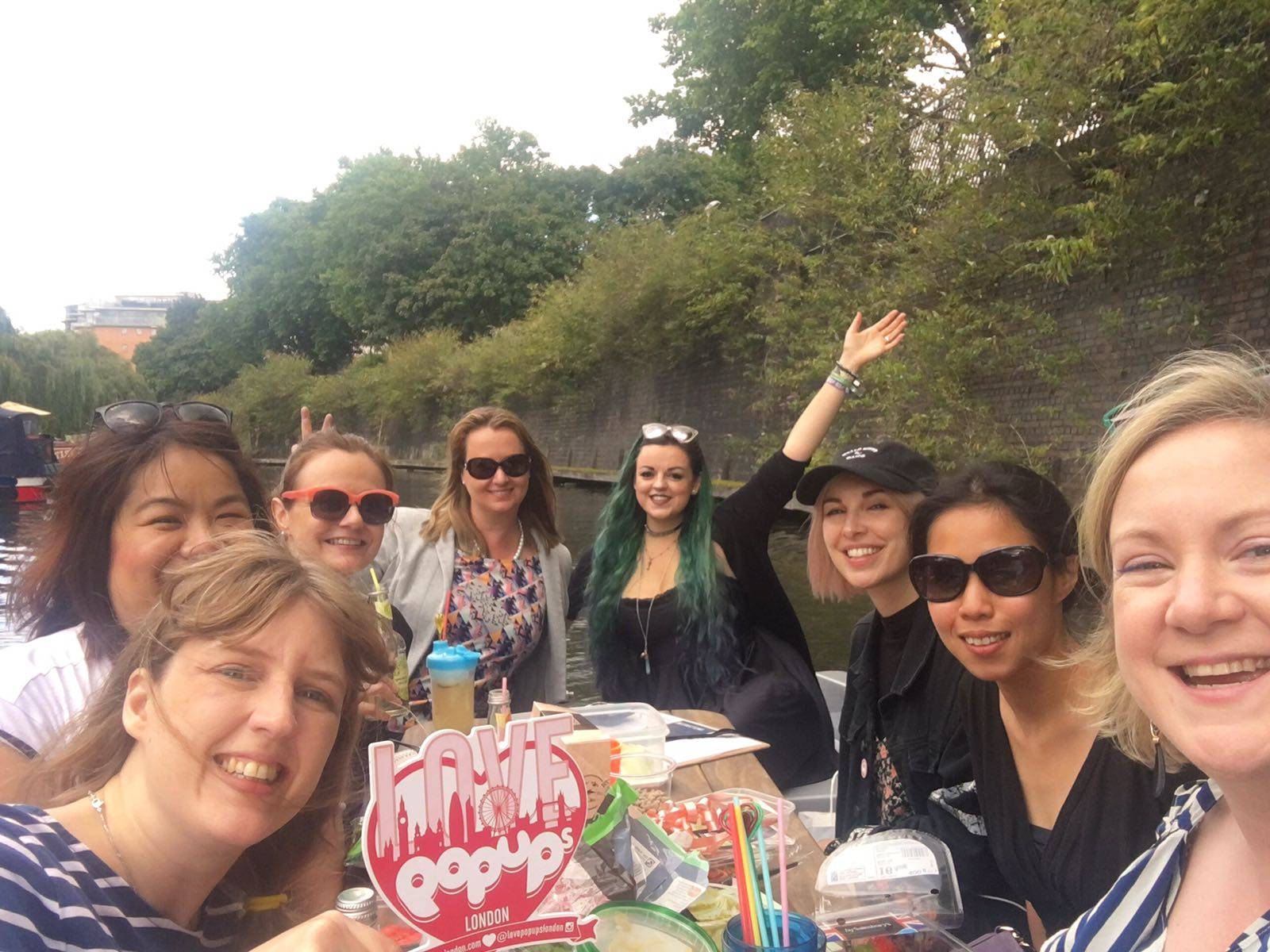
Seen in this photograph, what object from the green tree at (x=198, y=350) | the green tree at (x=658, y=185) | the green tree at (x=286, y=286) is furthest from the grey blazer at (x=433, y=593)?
the green tree at (x=198, y=350)

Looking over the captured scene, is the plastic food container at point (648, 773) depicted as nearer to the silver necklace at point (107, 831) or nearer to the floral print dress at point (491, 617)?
the silver necklace at point (107, 831)

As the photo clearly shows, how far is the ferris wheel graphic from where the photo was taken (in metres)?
0.98

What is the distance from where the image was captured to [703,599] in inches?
115

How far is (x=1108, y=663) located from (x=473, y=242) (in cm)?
3003

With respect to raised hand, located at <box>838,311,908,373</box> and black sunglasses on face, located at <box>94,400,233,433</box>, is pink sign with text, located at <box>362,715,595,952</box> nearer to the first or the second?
black sunglasses on face, located at <box>94,400,233,433</box>

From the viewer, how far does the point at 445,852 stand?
0.95 m

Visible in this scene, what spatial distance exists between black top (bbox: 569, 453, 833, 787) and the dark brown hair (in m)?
1.72

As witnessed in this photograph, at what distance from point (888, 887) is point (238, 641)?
94 cm

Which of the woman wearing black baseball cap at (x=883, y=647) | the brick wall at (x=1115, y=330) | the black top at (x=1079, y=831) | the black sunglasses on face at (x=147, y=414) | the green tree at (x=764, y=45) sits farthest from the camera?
the green tree at (x=764, y=45)

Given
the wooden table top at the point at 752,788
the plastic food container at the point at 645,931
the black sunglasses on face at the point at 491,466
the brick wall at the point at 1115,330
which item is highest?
the brick wall at the point at 1115,330

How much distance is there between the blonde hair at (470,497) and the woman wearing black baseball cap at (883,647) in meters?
1.00

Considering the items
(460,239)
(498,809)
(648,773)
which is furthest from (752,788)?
(460,239)

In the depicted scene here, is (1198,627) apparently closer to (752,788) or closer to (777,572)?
(752,788)

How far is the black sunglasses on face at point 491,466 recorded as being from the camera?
9.94 feet
